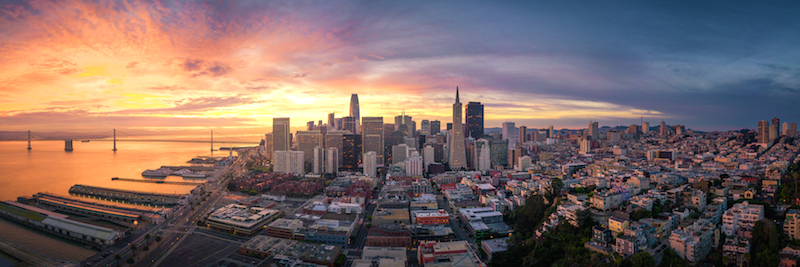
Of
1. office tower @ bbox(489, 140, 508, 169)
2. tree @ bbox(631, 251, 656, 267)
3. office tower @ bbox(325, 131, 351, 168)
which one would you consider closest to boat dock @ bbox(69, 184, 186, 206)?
office tower @ bbox(325, 131, 351, 168)

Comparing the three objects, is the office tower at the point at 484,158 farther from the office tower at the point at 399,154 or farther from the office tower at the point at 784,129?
the office tower at the point at 784,129

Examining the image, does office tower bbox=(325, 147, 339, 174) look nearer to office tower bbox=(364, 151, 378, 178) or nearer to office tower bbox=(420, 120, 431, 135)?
office tower bbox=(364, 151, 378, 178)

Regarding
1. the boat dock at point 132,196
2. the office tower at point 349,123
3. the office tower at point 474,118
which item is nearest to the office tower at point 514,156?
the office tower at point 474,118

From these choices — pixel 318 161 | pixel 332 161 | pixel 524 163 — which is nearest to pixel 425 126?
pixel 332 161

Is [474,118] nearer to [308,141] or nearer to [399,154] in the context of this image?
[399,154]

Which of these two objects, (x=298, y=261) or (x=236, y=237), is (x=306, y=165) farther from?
(x=298, y=261)

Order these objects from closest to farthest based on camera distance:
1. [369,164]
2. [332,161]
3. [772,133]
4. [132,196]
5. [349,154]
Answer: [132,196], [772,133], [369,164], [332,161], [349,154]
